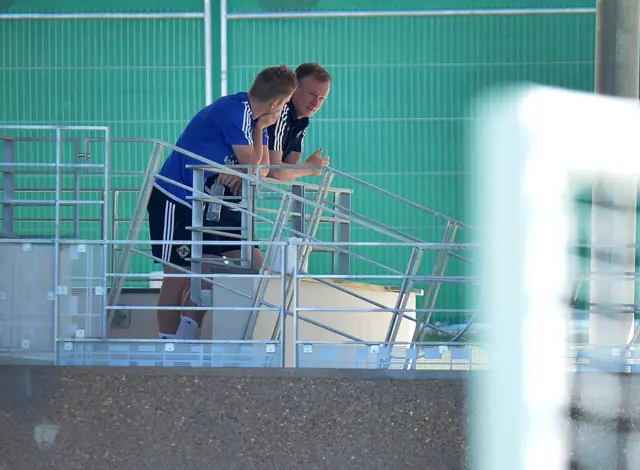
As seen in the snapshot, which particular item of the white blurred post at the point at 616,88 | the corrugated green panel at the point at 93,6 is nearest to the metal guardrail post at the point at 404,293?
the white blurred post at the point at 616,88

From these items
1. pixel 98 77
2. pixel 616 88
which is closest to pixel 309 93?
pixel 616 88

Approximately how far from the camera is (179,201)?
18.5 feet

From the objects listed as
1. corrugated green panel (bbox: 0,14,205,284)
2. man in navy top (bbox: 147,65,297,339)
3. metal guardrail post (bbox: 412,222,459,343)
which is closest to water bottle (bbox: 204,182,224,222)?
man in navy top (bbox: 147,65,297,339)

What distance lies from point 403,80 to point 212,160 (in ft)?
27.2

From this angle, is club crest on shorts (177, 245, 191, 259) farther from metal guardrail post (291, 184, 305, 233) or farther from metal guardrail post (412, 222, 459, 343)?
metal guardrail post (412, 222, 459, 343)

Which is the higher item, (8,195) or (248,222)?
(8,195)

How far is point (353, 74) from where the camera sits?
13.7 metres

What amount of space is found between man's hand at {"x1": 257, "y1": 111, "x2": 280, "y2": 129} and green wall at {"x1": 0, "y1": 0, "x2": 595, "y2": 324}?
773 centimetres

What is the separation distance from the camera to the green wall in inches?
538

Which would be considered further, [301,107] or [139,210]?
[301,107]

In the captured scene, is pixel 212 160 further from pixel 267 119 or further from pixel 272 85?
pixel 272 85

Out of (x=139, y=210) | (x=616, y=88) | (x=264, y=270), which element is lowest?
(x=264, y=270)

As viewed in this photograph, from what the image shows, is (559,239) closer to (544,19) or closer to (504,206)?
(504,206)

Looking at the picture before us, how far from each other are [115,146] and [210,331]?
27.9 ft
